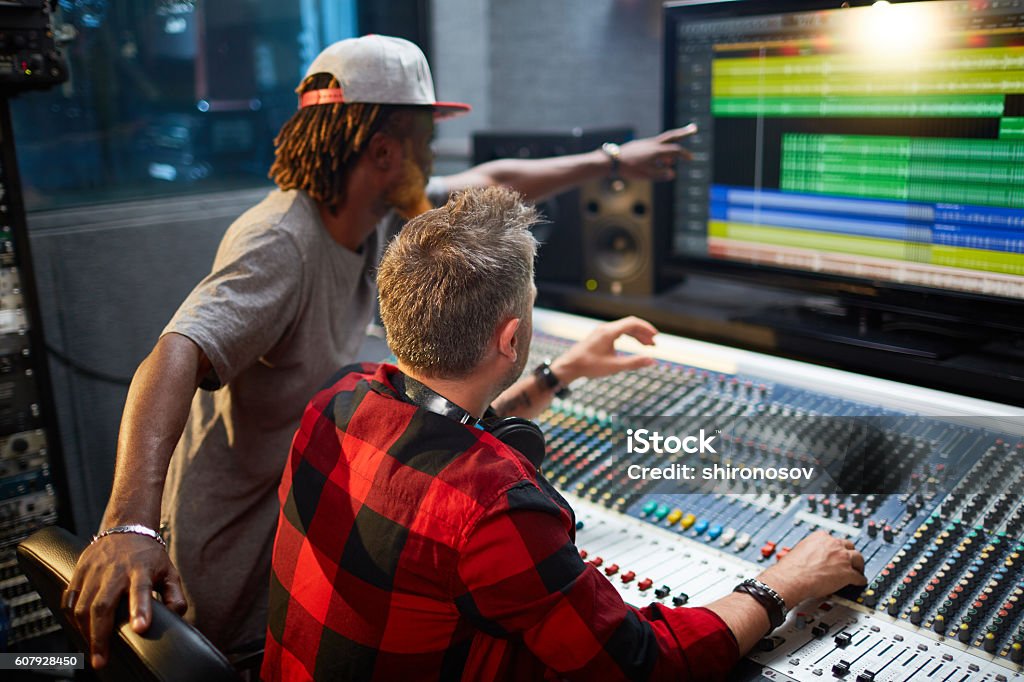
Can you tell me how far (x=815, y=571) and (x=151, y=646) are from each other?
0.71 m

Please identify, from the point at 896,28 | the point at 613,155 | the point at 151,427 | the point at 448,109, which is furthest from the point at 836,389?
the point at 151,427

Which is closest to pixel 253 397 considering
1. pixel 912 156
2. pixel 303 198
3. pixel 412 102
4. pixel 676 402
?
pixel 303 198

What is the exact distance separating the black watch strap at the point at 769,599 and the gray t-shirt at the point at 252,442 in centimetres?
79

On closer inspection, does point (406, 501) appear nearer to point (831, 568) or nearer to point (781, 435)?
point (831, 568)

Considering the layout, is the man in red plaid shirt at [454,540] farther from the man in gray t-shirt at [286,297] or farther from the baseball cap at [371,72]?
the baseball cap at [371,72]

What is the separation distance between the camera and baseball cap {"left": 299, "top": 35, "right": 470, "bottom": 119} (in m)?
1.46

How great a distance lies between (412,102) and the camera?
1486 millimetres

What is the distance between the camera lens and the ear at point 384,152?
1489mm

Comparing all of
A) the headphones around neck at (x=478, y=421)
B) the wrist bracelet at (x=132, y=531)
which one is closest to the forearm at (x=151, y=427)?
the wrist bracelet at (x=132, y=531)

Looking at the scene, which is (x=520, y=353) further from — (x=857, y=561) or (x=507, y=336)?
(x=857, y=561)

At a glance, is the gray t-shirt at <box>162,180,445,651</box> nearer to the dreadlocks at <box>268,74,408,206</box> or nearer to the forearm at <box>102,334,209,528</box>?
the dreadlocks at <box>268,74,408,206</box>

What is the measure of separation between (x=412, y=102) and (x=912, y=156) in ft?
2.70

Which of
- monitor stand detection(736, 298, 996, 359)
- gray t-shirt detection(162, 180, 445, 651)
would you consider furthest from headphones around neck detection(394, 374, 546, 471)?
monitor stand detection(736, 298, 996, 359)

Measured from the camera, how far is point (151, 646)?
0.81 metres
